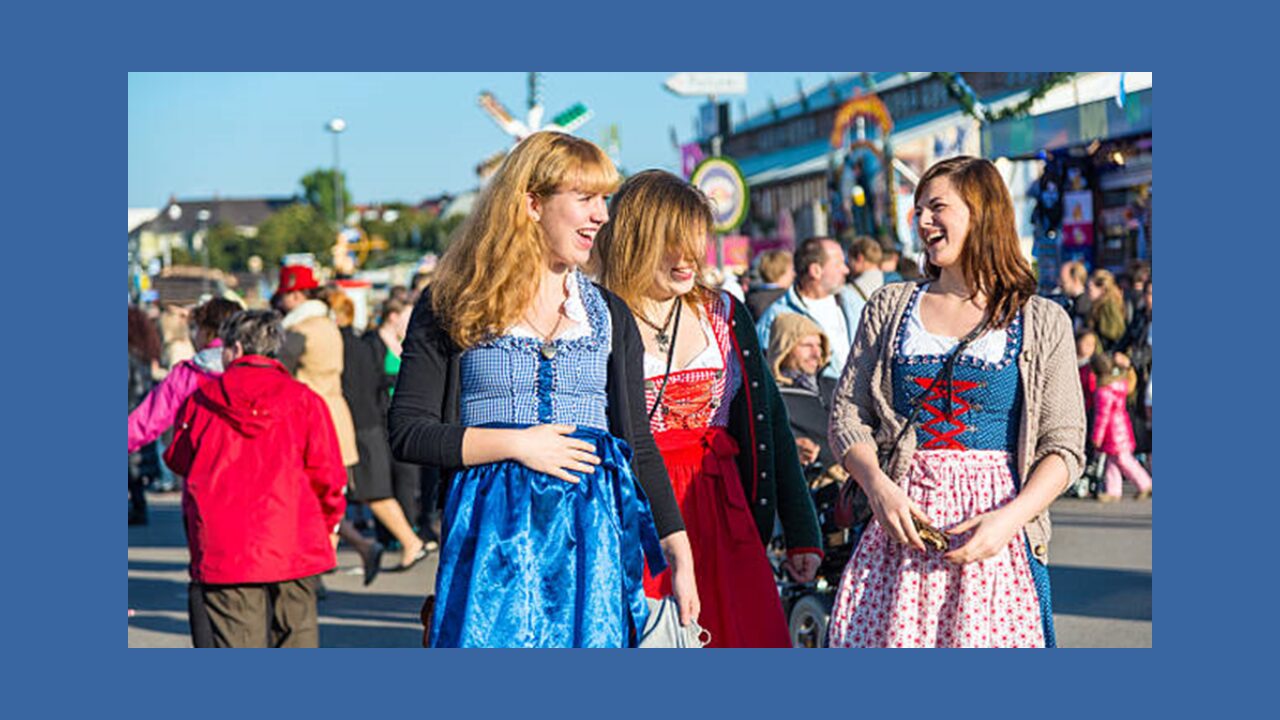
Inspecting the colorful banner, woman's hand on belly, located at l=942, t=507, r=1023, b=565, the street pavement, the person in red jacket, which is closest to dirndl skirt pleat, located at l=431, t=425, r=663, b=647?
woman's hand on belly, located at l=942, t=507, r=1023, b=565

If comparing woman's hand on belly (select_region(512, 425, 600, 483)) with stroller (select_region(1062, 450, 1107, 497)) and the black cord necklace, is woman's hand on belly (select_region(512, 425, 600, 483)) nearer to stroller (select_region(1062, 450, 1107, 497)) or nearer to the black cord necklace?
the black cord necklace

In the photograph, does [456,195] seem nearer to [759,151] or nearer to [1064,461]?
[759,151]

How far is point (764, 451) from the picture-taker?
502 cm

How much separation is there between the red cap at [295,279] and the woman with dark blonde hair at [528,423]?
26.6 ft

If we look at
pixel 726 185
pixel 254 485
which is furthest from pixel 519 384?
pixel 726 185

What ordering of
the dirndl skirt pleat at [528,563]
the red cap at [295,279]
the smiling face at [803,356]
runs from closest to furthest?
the dirndl skirt pleat at [528,563]
the smiling face at [803,356]
the red cap at [295,279]

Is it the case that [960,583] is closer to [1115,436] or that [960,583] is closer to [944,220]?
[944,220]

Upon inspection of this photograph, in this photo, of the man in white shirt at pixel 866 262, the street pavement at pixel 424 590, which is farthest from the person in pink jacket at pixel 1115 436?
the man in white shirt at pixel 866 262

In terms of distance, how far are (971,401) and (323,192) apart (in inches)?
5737

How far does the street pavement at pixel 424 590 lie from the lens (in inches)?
352

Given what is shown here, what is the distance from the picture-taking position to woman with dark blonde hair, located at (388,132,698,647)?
3641mm

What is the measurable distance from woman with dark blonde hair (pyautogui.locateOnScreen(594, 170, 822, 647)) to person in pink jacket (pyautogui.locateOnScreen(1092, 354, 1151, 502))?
10.3 meters

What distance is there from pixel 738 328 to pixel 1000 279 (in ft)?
3.55

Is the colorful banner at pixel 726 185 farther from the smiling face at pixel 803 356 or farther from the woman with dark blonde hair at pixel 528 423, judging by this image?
the woman with dark blonde hair at pixel 528 423
